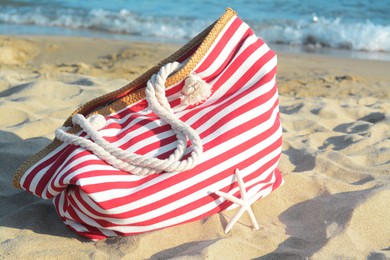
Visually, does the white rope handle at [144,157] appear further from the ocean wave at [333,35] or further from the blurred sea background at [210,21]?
the ocean wave at [333,35]

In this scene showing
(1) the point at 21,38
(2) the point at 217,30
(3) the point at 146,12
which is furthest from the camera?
(3) the point at 146,12

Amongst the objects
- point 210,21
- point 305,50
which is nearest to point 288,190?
point 305,50

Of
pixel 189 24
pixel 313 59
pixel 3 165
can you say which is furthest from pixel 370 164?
pixel 189 24

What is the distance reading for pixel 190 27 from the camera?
1070 cm

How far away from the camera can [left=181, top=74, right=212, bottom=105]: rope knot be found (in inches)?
102

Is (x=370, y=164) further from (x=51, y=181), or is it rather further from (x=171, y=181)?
(x=51, y=181)

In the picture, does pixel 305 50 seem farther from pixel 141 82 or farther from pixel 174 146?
pixel 174 146

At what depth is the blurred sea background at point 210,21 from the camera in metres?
9.36

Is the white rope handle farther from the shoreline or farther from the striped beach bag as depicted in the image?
the shoreline

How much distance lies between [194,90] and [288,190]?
2.63 ft

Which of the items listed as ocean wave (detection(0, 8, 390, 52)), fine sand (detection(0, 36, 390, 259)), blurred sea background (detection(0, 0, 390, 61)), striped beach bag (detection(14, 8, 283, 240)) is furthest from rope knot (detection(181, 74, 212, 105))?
ocean wave (detection(0, 8, 390, 52))

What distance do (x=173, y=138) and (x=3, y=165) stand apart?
128 centimetres

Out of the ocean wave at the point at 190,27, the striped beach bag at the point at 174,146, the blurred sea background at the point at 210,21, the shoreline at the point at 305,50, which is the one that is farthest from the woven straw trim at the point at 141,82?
the ocean wave at the point at 190,27

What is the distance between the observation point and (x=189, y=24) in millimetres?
10891
